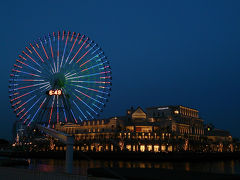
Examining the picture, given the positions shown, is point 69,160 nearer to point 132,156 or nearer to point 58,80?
point 58,80

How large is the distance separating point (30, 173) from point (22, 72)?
151ft

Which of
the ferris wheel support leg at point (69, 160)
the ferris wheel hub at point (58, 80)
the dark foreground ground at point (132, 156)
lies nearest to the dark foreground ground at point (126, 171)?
the dark foreground ground at point (132, 156)

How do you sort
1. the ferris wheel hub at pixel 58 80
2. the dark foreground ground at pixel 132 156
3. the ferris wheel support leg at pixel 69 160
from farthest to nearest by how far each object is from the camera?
the dark foreground ground at pixel 132 156 < the ferris wheel hub at pixel 58 80 < the ferris wheel support leg at pixel 69 160

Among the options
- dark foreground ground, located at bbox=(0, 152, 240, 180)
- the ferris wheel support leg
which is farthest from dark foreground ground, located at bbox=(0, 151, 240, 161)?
the ferris wheel support leg

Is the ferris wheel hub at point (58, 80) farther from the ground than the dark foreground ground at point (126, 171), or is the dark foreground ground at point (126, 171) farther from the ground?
the ferris wheel hub at point (58, 80)

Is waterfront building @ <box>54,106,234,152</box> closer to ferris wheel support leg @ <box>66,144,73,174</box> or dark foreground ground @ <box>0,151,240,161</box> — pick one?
dark foreground ground @ <box>0,151,240,161</box>

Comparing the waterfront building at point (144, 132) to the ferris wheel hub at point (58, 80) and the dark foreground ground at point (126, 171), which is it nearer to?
the dark foreground ground at point (126, 171)

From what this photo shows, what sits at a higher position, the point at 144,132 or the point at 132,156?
the point at 144,132

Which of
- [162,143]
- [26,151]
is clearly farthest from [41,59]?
[162,143]

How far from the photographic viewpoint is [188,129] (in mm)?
131125

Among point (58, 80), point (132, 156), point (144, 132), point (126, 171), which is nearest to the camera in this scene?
point (126, 171)

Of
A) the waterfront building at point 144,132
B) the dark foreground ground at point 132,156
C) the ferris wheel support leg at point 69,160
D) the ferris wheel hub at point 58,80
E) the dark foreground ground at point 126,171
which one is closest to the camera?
the dark foreground ground at point 126,171

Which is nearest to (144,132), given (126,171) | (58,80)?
(58,80)

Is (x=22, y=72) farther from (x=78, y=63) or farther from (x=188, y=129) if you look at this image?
(x=188, y=129)
